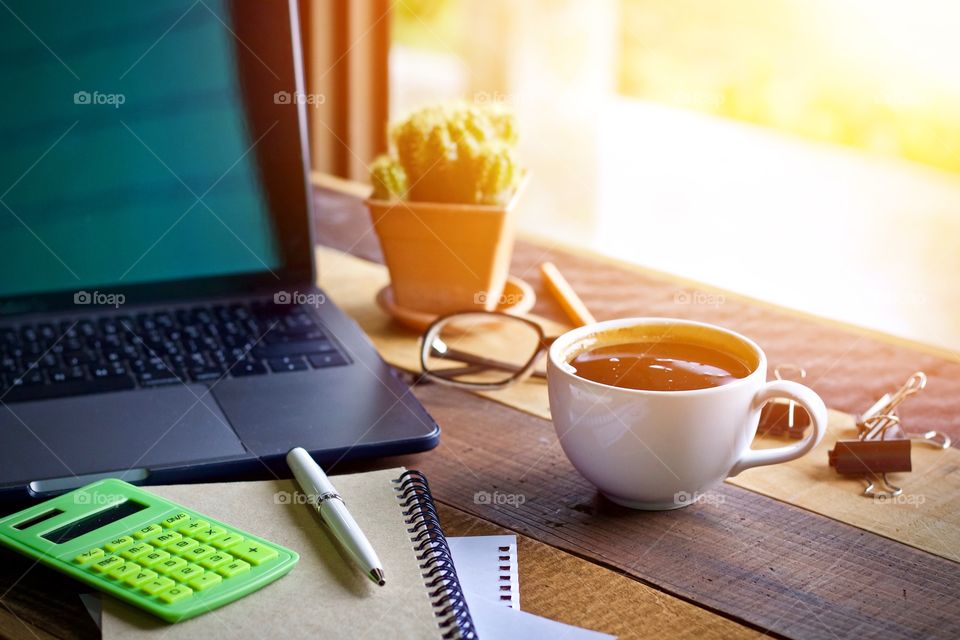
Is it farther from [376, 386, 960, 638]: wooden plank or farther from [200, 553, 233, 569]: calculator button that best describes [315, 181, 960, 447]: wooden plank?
[200, 553, 233, 569]: calculator button

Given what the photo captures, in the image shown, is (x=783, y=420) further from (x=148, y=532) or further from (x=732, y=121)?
(x=732, y=121)

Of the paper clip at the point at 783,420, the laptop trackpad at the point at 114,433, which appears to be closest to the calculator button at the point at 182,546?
the laptop trackpad at the point at 114,433

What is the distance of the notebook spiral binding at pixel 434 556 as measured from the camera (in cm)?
56

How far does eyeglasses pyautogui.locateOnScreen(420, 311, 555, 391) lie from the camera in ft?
3.00

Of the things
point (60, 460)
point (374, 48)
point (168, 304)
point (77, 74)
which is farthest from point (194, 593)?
point (374, 48)

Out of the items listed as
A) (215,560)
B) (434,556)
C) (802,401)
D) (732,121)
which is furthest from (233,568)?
(732,121)

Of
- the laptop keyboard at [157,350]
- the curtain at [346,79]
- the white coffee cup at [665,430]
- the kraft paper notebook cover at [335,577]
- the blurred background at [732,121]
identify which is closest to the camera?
the kraft paper notebook cover at [335,577]

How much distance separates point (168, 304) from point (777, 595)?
24.1 inches

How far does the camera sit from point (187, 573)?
589 mm

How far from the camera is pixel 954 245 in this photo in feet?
10.8

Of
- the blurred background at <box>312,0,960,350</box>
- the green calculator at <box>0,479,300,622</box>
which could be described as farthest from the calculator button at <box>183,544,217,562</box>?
the blurred background at <box>312,0,960,350</box>

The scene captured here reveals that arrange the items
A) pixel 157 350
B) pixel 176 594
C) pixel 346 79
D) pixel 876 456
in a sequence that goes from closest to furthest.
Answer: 1. pixel 176 594
2. pixel 876 456
3. pixel 157 350
4. pixel 346 79

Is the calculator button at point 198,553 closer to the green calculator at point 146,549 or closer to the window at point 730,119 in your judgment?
the green calculator at point 146,549

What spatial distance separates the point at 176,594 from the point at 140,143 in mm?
526
